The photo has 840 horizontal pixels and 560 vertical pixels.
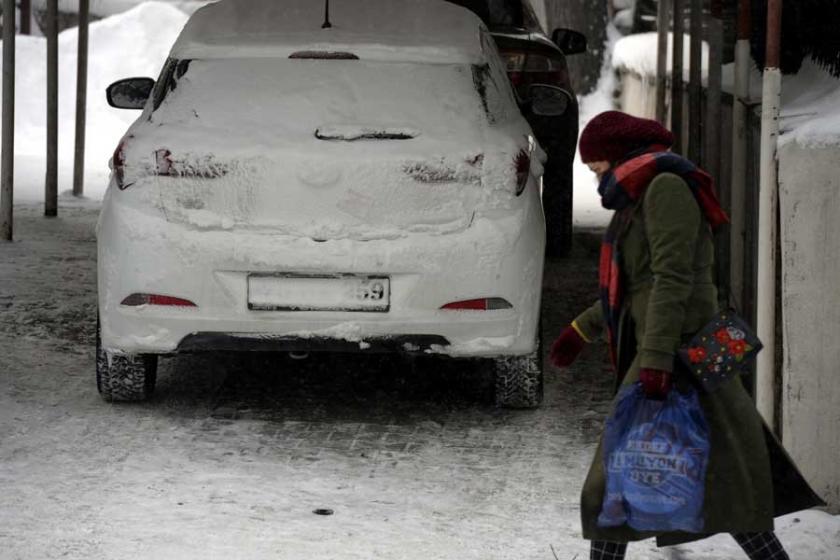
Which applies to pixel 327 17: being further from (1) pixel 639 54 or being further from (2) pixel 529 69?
(1) pixel 639 54

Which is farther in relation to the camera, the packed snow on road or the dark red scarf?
the packed snow on road

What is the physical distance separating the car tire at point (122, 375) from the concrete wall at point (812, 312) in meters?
2.78

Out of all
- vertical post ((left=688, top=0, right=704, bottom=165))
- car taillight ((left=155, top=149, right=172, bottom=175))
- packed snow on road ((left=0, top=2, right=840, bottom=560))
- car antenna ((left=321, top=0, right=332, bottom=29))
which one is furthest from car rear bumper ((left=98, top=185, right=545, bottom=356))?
vertical post ((left=688, top=0, right=704, bottom=165))

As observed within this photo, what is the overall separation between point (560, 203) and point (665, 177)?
763 centimetres

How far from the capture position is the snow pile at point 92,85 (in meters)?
17.7

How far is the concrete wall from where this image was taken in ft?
18.2

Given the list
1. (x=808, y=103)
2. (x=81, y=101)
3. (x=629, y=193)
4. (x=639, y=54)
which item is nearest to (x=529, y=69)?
(x=808, y=103)

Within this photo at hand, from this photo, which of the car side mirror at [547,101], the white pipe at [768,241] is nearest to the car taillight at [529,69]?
the car side mirror at [547,101]

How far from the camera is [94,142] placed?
814 inches

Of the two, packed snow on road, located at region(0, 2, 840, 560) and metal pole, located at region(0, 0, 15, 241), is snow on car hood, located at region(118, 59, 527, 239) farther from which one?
metal pole, located at region(0, 0, 15, 241)

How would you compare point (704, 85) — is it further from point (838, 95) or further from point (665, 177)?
point (665, 177)

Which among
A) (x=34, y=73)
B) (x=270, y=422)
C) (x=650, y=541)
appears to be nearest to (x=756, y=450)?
(x=650, y=541)

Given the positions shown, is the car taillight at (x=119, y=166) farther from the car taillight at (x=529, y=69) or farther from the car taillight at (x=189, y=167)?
the car taillight at (x=529, y=69)

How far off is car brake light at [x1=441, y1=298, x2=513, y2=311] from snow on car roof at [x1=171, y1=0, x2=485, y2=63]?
3.98ft
